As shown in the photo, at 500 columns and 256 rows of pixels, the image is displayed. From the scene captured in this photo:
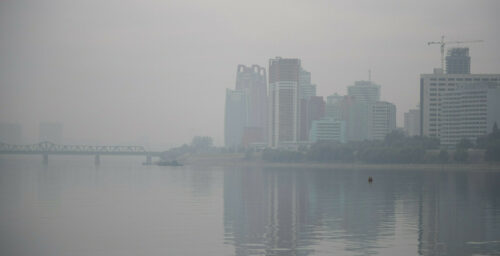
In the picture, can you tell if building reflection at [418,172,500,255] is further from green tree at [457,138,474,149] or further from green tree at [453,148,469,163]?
green tree at [457,138,474,149]

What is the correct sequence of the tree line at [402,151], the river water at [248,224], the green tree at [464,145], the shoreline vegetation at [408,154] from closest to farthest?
the river water at [248,224]
the shoreline vegetation at [408,154]
the tree line at [402,151]
the green tree at [464,145]

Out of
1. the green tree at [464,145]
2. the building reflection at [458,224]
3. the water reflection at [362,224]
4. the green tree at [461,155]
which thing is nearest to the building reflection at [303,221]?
the water reflection at [362,224]

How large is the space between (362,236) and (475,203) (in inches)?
948

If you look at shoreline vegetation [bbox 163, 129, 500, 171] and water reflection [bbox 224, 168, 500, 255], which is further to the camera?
shoreline vegetation [bbox 163, 129, 500, 171]

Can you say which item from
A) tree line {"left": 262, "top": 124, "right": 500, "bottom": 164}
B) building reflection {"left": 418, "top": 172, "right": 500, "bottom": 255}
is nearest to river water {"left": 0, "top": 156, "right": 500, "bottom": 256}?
building reflection {"left": 418, "top": 172, "right": 500, "bottom": 255}

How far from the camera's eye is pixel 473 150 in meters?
159

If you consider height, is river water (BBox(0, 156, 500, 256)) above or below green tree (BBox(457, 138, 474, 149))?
below

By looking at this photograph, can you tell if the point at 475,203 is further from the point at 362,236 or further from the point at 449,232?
the point at 362,236

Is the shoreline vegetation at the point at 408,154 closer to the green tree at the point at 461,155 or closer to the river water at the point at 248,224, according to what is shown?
the green tree at the point at 461,155

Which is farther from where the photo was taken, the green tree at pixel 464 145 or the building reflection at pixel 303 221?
the green tree at pixel 464 145

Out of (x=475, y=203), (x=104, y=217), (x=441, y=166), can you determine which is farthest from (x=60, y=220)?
(x=441, y=166)

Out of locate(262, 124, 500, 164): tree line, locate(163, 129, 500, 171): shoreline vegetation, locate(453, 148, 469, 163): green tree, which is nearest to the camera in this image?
locate(453, 148, 469, 163): green tree

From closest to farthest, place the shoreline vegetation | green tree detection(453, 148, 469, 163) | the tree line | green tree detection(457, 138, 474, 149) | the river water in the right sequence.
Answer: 1. the river water
2. green tree detection(453, 148, 469, 163)
3. the shoreline vegetation
4. the tree line
5. green tree detection(457, 138, 474, 149)

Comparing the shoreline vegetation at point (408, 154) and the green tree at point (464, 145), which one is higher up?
the green tree at point (464, 145)
